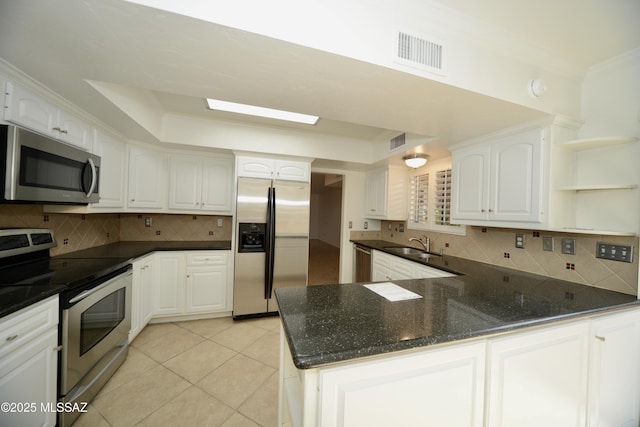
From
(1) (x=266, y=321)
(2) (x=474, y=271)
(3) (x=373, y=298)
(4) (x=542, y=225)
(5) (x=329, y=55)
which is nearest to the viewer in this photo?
(5) (x=329, y=55)

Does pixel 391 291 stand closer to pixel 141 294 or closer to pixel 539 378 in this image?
pixel 539 378

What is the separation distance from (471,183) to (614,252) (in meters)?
1.00

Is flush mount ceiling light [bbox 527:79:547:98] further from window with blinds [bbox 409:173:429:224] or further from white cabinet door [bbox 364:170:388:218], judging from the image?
white cabinet door [bbox 364:170:388:218]

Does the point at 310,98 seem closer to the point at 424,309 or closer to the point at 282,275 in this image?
the point at 424,309

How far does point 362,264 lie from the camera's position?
3504 mm

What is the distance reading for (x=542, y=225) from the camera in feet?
5.42

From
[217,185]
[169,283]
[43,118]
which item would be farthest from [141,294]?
[43,118]

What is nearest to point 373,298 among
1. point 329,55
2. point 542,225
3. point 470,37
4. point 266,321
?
point 329,55

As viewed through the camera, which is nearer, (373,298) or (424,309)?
(424,309)

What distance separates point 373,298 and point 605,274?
5.59 ft

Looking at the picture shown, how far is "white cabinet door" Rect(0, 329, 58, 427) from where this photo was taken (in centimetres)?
103

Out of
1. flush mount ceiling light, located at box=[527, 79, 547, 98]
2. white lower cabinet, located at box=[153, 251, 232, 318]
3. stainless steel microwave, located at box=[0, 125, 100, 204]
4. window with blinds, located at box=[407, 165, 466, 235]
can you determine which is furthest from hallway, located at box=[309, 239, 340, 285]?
flush mount ceiling light, located at box=[527, 79, 547, 98]

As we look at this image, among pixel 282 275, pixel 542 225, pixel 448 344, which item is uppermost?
pixel 542 225

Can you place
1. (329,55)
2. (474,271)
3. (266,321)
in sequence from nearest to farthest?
(329,55) → (474,271) → (266,321)
